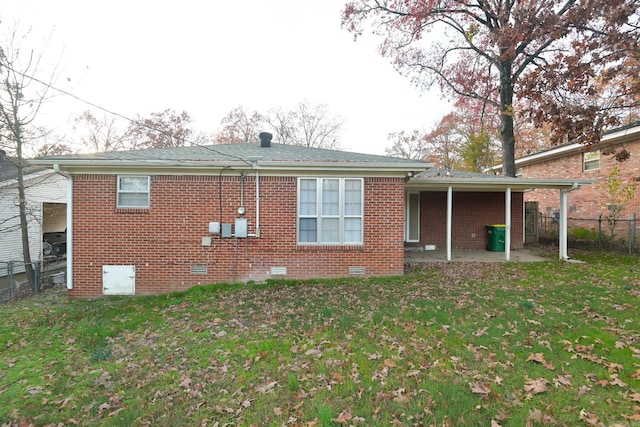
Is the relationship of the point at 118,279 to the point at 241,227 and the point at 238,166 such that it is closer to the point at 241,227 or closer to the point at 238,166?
the point at 241,227

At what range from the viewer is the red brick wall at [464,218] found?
12.5 m

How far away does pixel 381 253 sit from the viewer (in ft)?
26.0

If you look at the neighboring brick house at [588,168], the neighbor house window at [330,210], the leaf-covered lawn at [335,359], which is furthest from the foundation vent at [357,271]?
the neighboring brick house at [588,168]

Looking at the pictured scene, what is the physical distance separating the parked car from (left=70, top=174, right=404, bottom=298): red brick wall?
1091cm

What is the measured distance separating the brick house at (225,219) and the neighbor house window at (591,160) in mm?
12073

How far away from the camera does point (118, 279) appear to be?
754cm

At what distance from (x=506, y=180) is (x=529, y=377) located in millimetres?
7915

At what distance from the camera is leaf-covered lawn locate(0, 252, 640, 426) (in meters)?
2.96

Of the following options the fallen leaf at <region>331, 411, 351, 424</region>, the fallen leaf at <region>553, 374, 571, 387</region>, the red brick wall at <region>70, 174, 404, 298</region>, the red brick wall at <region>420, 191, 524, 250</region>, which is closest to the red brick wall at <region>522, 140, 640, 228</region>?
the red brick wall at <region>420, 191, 524, 250</region>

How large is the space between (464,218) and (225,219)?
30.6ft

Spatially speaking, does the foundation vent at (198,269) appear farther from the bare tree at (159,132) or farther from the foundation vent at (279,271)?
the bare tree at (159,132)

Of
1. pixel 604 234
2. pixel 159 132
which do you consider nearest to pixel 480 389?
pixel 604 234

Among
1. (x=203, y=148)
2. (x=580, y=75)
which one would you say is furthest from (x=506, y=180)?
(x=203, y=148)

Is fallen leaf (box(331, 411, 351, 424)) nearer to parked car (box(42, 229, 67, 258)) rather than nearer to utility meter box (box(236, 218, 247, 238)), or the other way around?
utility meter box (box(236, 218, 247, 238))
